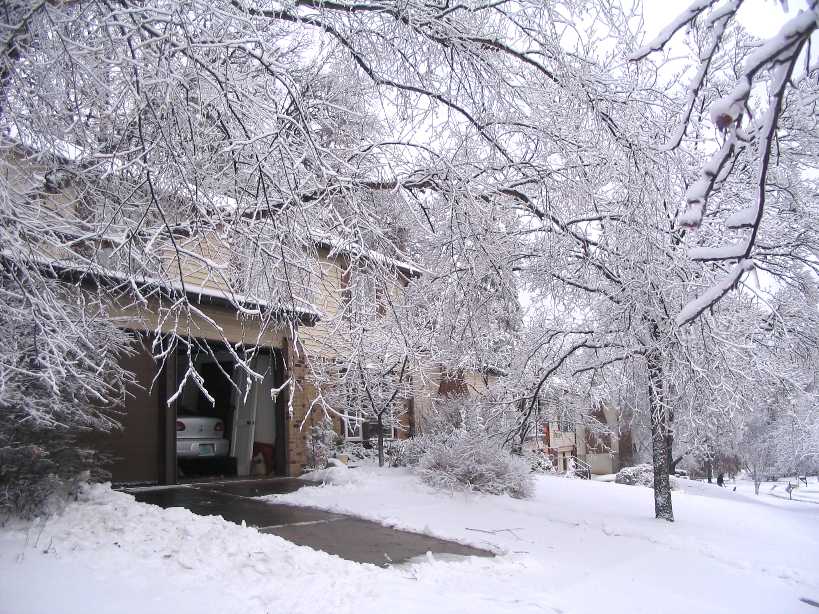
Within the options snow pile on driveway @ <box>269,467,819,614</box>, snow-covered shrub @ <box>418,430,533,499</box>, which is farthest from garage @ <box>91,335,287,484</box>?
snow-covered shrub @ <box>418,430,533,499</box>

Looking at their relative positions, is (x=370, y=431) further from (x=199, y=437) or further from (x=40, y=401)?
(x=40, y=401)

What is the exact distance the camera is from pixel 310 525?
22.6 ft

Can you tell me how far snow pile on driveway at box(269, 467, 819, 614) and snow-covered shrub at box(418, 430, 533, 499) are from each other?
0.82 feet

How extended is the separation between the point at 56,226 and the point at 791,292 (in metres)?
10.7

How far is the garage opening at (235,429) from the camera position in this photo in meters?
11.5

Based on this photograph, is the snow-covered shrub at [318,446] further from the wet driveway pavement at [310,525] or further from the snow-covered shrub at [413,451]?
the wet driveway pavement at [310,525]

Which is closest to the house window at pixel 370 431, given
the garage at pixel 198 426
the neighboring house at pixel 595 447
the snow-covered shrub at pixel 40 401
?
the garage at pixel 198 426

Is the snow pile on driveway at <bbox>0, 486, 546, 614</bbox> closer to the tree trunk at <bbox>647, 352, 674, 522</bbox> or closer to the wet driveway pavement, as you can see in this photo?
the wet driveway pavement

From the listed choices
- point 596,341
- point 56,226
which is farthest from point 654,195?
point 56,226

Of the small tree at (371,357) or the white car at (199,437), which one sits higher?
the small tree at (371,357)

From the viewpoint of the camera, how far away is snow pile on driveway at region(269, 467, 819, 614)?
16.6ft

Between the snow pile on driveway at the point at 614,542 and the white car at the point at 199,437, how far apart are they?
300 centimetres

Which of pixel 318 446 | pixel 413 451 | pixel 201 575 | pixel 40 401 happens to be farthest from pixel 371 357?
pixel 201 575

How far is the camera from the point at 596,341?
28.2ft
